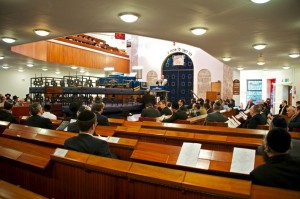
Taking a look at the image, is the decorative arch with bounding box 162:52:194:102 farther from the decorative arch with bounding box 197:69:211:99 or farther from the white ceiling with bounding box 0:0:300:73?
the white ceiling with bounding box 0:0:300:73

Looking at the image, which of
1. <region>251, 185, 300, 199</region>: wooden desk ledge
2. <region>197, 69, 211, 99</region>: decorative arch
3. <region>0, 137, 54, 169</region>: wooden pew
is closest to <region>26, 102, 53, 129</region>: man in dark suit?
<region>0, 137, 54, 169</region>: wooden pew

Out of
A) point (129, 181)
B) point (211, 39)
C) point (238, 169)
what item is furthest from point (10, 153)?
point (211, 39)

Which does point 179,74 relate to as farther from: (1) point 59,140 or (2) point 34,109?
(1) point 59,140

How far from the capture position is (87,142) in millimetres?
2479

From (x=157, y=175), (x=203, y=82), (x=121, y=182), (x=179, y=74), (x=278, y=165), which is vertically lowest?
(x=121, y=182)

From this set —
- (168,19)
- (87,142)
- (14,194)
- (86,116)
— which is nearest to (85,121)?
(86,116)

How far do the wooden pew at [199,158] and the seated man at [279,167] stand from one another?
0.43 m

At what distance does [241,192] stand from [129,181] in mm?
823

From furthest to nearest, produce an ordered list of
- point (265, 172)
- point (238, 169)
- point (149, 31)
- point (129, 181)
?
point (149, 31) → point (238, 169) → point (129, 181) → point (265, 172)

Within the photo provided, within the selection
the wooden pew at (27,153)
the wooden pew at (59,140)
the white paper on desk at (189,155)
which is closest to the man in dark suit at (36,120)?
the wooden pew at (59,140)

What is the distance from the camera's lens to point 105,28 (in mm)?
5883

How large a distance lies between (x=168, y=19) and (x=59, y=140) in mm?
3195

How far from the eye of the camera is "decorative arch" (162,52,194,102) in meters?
17.6

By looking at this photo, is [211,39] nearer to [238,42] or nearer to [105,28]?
[238,42]
